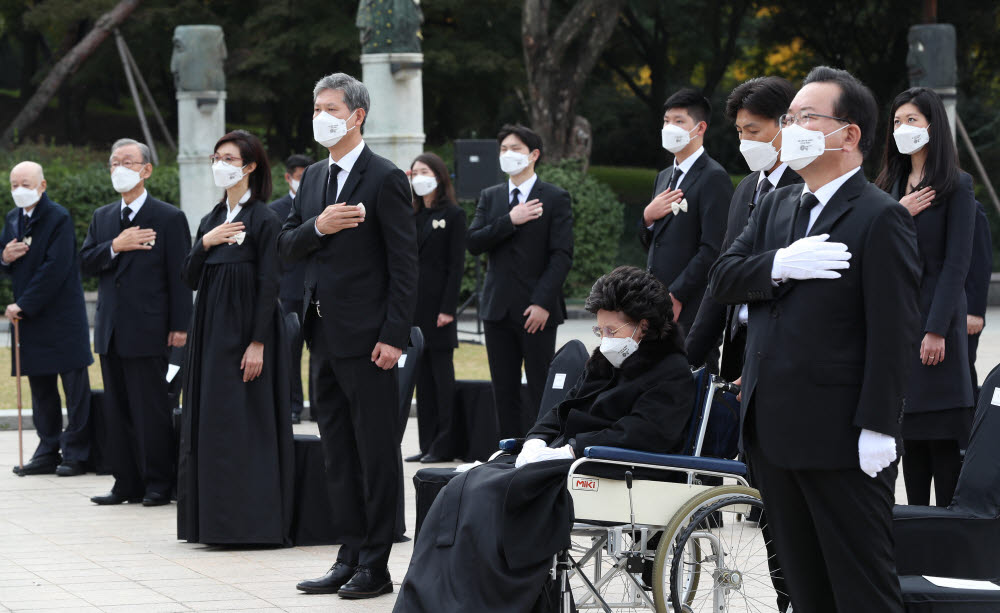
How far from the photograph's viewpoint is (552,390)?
6113mm

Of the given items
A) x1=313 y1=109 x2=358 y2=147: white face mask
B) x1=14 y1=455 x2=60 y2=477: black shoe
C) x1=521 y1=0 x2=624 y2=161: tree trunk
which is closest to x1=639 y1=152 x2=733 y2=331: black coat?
x1=313 y1=109 x2=358 y2=147: white face mask

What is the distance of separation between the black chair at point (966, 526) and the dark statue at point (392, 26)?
7837mm

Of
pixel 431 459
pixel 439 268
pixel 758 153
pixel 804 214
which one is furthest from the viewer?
pixel 439 268

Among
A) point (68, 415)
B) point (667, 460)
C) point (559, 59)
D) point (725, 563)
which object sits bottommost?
point (68, 415)

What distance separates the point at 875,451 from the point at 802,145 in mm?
832

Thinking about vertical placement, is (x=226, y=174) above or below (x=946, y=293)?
above

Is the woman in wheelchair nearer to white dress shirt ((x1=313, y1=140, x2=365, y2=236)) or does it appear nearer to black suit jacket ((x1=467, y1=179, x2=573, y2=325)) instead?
white dress shirt ((x1=313, y1=140, x2=365, y2=236))

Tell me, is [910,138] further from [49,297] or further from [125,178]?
[49,297]

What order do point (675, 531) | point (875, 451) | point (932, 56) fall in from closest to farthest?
point (875, 451) → point (675, 531) → point (932, 56)

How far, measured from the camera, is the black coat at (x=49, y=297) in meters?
9.38

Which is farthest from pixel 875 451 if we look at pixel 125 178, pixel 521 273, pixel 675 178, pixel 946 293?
pixel 125 178

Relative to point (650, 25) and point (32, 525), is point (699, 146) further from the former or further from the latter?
point (650, 25)

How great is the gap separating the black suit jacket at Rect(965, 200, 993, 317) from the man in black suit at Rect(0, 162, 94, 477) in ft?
17.7

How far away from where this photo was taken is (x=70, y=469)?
30.7 feet
